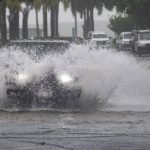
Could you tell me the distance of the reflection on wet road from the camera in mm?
10227

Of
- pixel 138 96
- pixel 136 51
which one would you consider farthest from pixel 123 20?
pixel 138 96

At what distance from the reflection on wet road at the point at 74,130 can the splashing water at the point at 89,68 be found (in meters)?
1.25

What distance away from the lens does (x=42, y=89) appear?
1584 centimetres

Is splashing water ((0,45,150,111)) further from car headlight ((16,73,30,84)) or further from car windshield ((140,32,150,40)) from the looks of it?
car windshield ((140,32,150,40))

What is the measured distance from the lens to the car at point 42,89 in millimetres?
15844

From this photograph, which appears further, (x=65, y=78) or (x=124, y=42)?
(x=124, y=42)

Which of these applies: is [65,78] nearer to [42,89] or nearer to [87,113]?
[42,89]

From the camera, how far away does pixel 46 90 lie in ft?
52.1

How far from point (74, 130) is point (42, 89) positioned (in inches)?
156

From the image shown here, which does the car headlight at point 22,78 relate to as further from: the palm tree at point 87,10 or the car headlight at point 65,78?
the palm tree at point 87,10

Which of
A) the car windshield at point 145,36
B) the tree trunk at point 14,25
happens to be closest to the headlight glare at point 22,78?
the tree trunk at point 14,25

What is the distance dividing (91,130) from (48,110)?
150 inches

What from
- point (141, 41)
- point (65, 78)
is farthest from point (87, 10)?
point (65, 78)

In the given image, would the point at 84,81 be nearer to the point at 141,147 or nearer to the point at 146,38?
the point at 141,147
